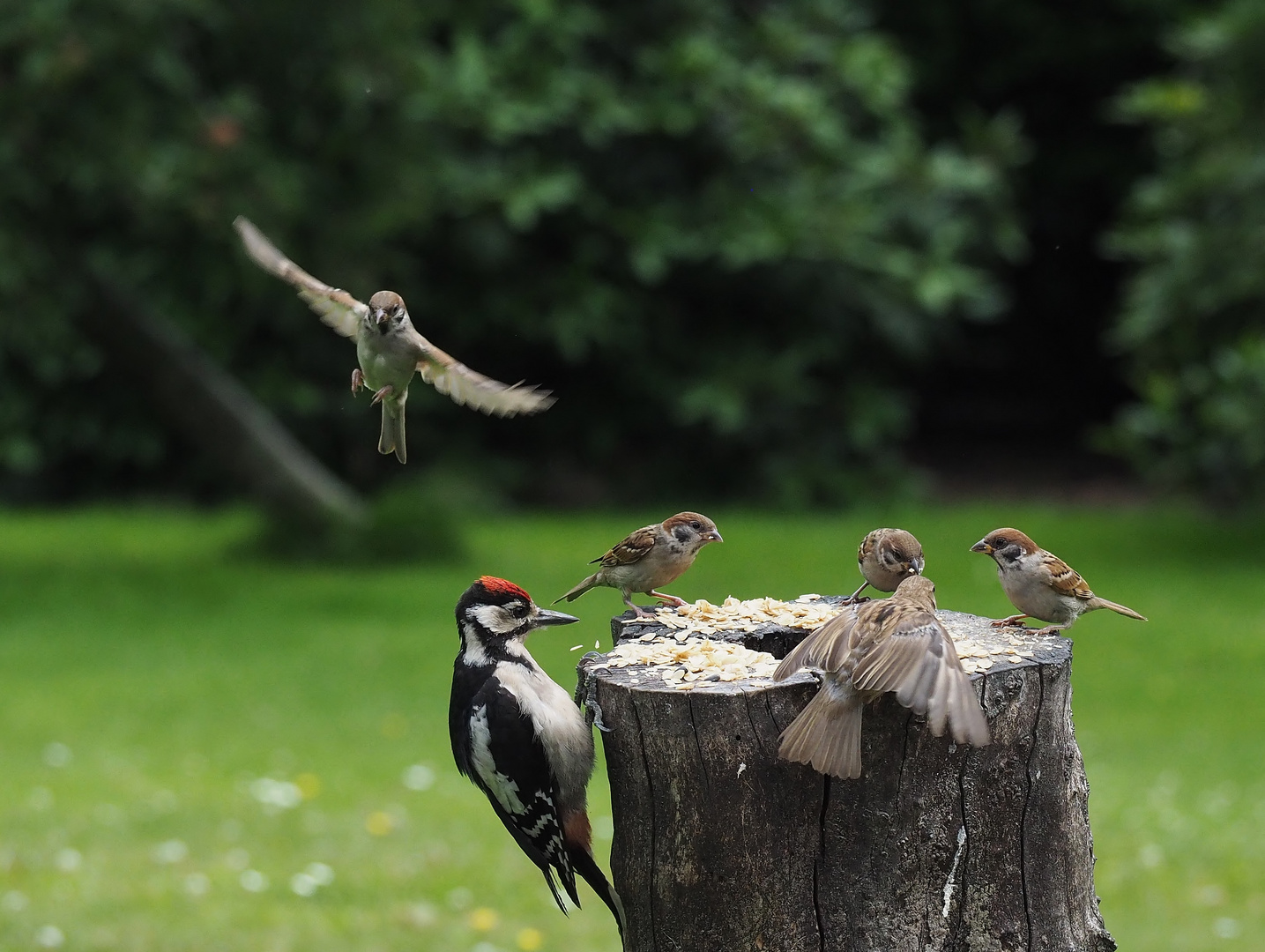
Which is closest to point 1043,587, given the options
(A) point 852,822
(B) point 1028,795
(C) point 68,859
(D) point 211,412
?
(B) point 1028,795

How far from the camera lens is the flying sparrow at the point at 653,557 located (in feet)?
15.5

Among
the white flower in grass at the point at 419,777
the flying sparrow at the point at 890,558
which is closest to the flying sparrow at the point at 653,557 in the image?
the flying sparrow at the point at 890,558

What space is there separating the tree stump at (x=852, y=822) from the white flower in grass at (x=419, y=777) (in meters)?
5.65


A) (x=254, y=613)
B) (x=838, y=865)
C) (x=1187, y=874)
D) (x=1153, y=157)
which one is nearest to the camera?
(x=838, y=865)

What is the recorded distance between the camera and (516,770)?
161 inches

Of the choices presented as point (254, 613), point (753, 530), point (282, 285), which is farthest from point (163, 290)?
point (753, 530)

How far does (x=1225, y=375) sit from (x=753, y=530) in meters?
4.72

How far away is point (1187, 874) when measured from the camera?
7.75 meters

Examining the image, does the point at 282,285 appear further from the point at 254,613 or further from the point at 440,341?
the point at 254,613

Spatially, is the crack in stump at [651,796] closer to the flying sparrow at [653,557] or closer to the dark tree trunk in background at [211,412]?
the flying sparrow at [653,557]

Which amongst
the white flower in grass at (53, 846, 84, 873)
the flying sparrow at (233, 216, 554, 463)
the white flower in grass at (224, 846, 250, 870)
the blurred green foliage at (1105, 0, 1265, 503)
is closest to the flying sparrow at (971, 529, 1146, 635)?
the flying sparrow at (233, 216, 554, 463)

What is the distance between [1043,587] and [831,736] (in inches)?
38.3

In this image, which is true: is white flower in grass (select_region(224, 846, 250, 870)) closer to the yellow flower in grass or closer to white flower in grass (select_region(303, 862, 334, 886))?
white flower in grass (select_region(303, 862, 334, 886))

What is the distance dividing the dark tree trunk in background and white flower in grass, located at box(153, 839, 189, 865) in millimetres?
6852
